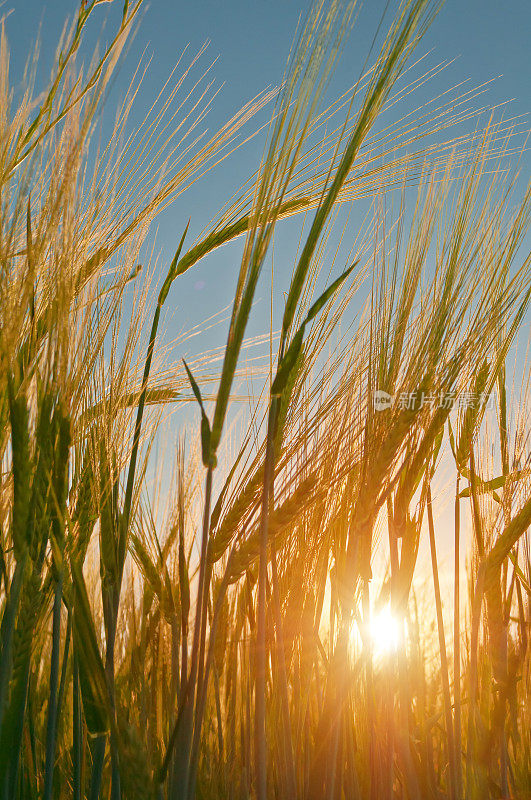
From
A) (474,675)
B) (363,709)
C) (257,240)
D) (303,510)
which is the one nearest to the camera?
Result: (257,240)

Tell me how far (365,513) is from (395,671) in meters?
0.57

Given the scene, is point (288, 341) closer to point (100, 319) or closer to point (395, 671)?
point (100, 319)

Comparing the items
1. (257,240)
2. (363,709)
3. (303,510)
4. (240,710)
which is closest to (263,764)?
(303,510)

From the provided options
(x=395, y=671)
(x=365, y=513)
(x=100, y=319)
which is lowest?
(x=395, y=671)

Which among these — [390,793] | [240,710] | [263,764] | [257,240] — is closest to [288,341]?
[257,240]

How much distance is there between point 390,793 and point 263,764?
474mm

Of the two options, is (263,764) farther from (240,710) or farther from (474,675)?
(240,710)

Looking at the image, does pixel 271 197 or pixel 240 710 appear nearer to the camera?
pixel 271 197

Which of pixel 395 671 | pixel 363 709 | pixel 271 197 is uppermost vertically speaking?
pixel 271 197

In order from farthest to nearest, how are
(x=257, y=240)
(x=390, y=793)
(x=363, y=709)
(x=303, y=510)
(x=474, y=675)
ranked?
(x=363, y=709) < (x=474, y=675) < (x=390, y=793) < (x=303, y=510) < (x=257, y=240)

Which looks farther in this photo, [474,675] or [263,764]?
[474,675]

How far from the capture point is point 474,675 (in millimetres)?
1209

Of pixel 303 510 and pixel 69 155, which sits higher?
pixel 69 155

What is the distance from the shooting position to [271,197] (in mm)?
734
